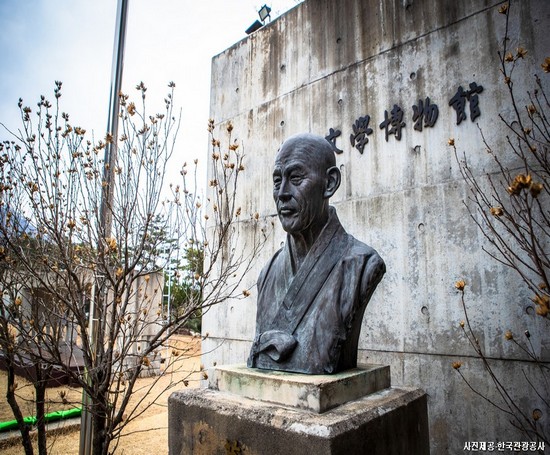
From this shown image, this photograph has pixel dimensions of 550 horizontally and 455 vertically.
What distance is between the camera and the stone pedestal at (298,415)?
1.78m

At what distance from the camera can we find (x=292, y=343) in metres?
2.22

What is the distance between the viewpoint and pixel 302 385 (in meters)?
1.94

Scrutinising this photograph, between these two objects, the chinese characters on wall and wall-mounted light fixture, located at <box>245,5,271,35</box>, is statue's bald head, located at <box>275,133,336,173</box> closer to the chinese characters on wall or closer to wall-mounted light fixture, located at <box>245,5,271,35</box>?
the chinese characters on wall

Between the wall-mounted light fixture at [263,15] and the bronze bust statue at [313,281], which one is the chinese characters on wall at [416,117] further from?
the wall-mounted light fixture at [263,15]

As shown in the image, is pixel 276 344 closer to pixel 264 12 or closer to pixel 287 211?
pixel 287 211

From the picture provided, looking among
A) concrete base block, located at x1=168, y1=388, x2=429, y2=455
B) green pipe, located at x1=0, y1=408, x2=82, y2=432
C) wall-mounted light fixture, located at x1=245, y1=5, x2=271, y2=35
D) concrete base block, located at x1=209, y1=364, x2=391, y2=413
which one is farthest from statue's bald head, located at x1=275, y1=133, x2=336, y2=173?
wall-mounted light fixture, located at x1=245, y1=5, x2=271, y2=35

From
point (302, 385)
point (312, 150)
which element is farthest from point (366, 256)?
point (302, 385)

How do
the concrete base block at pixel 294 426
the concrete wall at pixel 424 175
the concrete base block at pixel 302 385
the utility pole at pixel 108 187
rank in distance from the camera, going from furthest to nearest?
the concrete wall at pixel 424 175 < the utility pole at pixel 108 187 < the concrete base block at pixel 302 385 < the concrete base block at pixel 294 426

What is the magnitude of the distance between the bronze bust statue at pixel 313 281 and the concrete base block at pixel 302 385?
95 millimetres

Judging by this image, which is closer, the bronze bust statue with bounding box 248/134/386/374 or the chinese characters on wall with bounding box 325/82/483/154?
the bronze bust statue with bounding box 248/134/386/374

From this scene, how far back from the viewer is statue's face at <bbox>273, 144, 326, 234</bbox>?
2.36 meters

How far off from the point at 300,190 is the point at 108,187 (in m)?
1.92

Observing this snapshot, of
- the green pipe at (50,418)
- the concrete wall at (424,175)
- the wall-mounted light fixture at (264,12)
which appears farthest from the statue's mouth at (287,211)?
the wall-mounted light fixture at (264,12)

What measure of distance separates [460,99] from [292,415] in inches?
134
